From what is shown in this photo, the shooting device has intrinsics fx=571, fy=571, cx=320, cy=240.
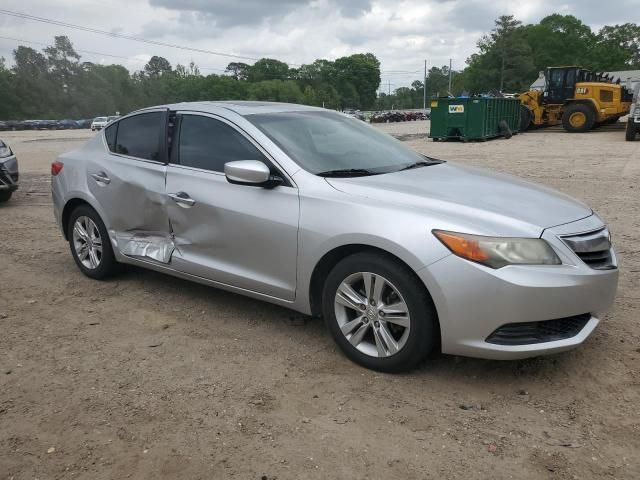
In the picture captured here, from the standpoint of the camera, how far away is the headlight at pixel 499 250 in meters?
2.91

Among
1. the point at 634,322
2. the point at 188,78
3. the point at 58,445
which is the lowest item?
the point at 58,445

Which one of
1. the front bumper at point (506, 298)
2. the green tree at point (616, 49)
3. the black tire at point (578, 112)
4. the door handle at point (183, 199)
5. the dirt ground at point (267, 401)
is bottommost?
the dirt ground at point (267, 401)

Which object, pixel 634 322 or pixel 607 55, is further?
pixel 607 55

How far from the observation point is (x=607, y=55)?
90750 mm

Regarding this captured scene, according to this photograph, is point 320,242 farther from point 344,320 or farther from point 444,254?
point 444,254

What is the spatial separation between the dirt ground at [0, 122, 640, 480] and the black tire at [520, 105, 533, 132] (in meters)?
24.4

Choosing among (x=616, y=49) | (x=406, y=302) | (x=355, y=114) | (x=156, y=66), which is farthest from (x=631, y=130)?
(x=156, y=66)

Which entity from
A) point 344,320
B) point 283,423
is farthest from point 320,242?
point 283,423

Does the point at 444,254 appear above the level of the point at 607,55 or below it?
below

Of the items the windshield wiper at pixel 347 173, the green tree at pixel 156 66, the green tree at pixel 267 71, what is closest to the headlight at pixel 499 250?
the windshield wiper at pixel 347 173

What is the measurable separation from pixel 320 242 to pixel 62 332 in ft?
6.65

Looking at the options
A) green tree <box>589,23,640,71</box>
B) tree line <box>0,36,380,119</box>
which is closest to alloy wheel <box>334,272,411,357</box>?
tree line <box>0,36,380,119</box>

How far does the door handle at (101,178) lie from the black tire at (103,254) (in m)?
0.29

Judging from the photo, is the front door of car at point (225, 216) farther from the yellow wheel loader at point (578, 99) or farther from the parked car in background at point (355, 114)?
the yellow wheel loader at point (578, 99)
